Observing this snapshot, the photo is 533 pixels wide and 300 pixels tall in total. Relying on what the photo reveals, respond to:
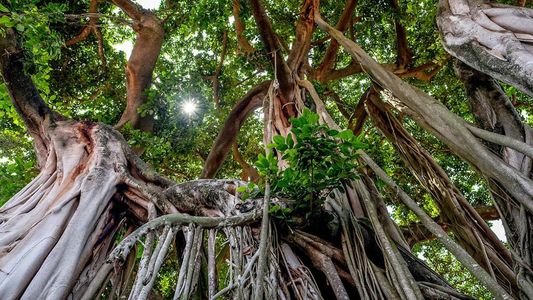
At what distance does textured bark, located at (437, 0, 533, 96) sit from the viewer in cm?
123

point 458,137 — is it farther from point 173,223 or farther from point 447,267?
point 447,267

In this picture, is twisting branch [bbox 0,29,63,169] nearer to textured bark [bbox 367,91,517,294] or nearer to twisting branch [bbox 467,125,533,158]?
textured bark [bbox 367,91,517,294]

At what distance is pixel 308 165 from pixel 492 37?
3.19ft

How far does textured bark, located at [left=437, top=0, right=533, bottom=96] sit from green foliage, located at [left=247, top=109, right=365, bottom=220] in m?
0.62

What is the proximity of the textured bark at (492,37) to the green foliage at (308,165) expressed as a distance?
621mm

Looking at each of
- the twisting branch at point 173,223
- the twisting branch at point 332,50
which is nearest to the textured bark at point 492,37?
the twisting branch at point 173,223

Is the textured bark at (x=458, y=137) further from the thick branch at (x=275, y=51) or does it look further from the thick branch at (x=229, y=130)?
the thick branch at (x=229, y=130)

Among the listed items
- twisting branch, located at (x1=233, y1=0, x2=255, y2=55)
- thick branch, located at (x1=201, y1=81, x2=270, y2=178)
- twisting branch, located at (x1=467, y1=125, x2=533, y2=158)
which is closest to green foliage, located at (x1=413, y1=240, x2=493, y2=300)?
thick branch, located at (x1=201, y1=81, x2=270, y2=178)

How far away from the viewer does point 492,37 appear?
1406mm

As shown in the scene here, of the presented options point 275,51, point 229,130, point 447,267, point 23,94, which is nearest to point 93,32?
point 23,94

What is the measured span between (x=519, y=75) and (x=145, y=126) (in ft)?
11.8

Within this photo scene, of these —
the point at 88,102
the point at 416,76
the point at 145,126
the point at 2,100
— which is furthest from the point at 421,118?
the point at 88,102

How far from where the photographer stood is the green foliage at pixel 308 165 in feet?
4.80

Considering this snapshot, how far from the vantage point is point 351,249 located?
1521mm
